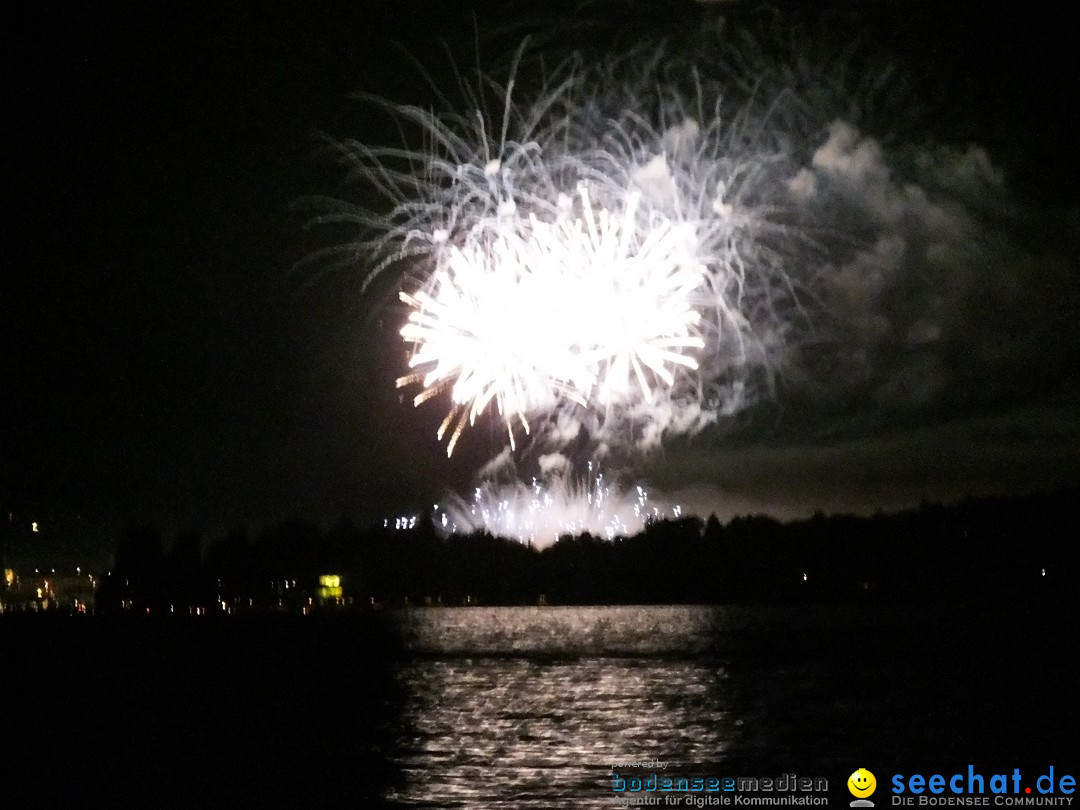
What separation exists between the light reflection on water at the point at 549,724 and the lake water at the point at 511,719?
4.1 inches

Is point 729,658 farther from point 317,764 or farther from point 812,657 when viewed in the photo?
point 317,764

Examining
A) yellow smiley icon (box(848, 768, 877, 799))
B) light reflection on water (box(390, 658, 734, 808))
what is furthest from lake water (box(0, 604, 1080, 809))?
yellow smiley icon (box(848, 768, 877, 799))

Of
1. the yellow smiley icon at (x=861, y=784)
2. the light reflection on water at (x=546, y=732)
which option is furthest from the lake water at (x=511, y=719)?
the yellow smiley icon at (x=861, y=784)

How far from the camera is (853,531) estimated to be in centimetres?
17862

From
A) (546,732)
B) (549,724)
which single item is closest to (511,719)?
(549,724)

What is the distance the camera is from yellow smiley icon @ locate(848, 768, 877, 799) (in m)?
18.7

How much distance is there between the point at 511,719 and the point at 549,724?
1.82 metres

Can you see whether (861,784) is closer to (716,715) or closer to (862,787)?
(862,787)

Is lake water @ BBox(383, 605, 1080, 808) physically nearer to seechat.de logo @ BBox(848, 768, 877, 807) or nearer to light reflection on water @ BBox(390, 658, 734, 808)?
light reflection on water @ BBox(390, 658, 734, 808)

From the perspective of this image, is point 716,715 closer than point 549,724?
No

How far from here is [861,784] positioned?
19391 mm

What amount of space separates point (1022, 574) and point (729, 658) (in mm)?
102016

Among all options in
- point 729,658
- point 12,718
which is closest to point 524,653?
point 729,658

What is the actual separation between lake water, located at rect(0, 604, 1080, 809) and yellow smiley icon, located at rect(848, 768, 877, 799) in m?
0.34
